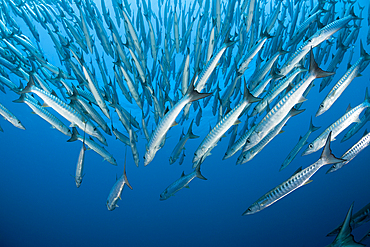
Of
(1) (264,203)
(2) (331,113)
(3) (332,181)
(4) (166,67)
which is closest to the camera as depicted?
(1) (264,203)

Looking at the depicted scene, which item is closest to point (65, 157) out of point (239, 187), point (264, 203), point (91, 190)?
point (91, 190)

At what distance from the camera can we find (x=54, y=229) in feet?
85.8

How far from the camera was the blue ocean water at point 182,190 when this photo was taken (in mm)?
23031

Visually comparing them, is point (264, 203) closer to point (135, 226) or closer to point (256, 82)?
point (256, 82)

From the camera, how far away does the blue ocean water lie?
23031mm

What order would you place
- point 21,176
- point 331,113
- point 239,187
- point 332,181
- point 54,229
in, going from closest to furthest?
point 331,113
point 54,229
point 332,181
point 21,176
point 239,187

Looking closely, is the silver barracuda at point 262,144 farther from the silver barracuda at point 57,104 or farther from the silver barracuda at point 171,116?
the silver barracuda at point 57,104

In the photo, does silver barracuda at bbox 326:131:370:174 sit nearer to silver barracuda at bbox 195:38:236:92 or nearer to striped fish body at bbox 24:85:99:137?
silver barracuda at bbox 195:38:236:92

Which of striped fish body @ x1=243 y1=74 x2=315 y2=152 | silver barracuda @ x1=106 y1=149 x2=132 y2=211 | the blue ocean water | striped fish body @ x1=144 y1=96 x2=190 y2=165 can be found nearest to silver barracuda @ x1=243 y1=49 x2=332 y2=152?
striped fish body @ x1=243 y1=74 x2=315 y2=152

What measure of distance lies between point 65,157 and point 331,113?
1496 inches

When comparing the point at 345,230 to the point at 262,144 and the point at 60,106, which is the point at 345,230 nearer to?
the point at 262,144

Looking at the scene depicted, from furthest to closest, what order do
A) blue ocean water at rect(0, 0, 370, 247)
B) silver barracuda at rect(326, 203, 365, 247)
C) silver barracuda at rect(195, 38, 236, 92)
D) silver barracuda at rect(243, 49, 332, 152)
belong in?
blue ocean water at rect(0, 0, 370, 247) < silver barracuda at rect(195, 38, 236, 92) < silver barracuda at rect(326, 203, 365, 247) < silver barracuda at rect(243, 49, 332, 152)

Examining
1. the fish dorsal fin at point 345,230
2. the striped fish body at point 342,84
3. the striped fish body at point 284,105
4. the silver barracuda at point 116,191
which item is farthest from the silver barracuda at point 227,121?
the fish dorsal fin at point 345,230

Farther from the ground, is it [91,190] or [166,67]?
[91,190]
